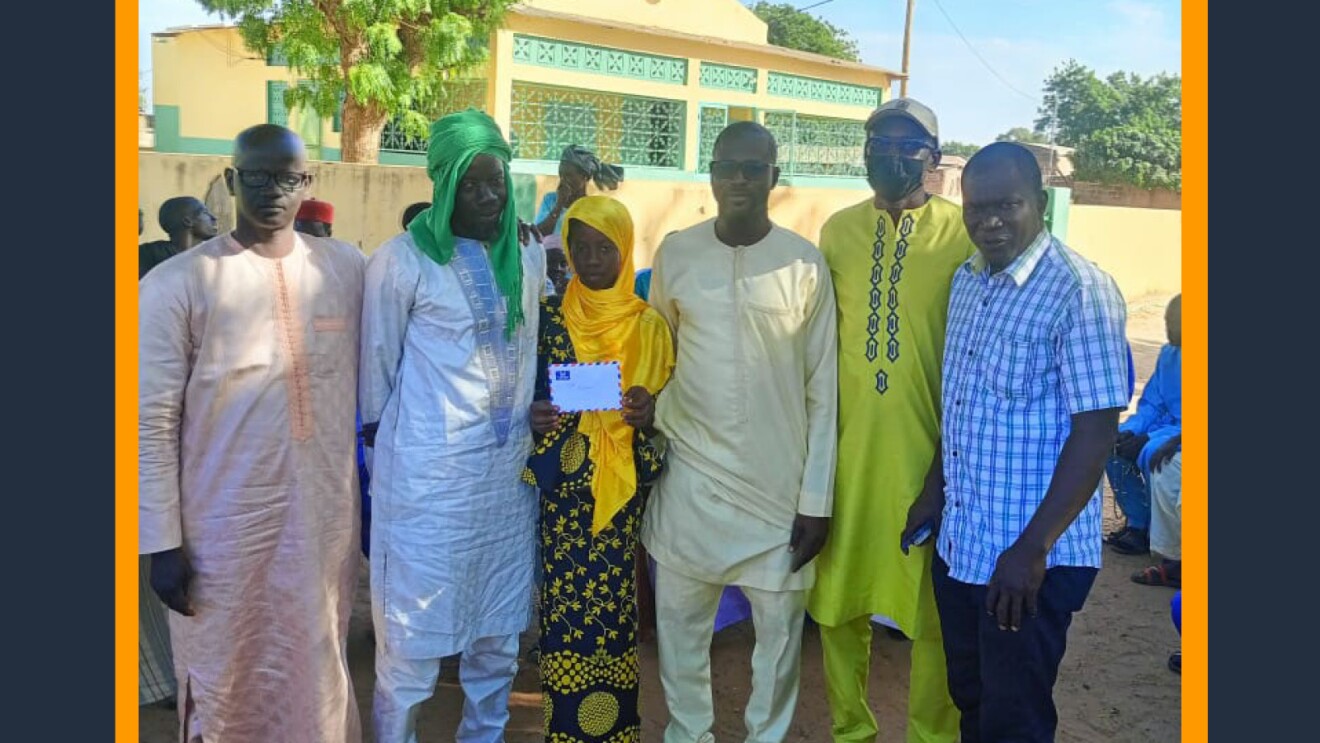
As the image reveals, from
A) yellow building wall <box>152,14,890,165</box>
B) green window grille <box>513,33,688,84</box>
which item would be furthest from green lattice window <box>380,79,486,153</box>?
yellow building wall <box>152,14,890,165</box>

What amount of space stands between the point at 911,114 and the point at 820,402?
0.93 m

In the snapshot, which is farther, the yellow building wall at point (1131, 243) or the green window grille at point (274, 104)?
the green window grille at point (274, 104)

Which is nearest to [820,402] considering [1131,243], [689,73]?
[689,73]

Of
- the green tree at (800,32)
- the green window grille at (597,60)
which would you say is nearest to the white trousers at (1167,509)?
the green window grille at (597,60)

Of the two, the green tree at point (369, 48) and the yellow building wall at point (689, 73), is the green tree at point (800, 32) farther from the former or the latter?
the green tree at point (369, 48)

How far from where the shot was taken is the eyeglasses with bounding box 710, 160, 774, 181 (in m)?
3.04

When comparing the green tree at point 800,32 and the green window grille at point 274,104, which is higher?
the green tree at point 800,32

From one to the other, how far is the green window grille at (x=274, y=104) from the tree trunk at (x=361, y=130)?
14.5 feet

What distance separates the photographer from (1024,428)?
268 centimetres

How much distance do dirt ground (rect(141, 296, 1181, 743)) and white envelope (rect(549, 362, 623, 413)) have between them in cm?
144

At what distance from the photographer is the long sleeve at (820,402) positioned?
10.2 ft

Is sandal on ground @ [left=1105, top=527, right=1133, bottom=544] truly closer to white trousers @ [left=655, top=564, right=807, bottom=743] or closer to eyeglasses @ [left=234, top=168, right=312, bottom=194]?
white trousers @ [left=655, top=564, right=807, bottom=743]

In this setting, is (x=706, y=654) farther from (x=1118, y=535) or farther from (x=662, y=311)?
(x=1118, y=535)
